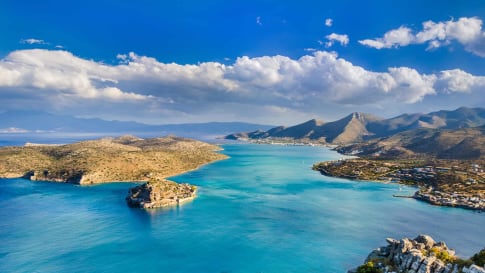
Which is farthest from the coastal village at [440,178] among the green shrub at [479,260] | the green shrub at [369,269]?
the green shrub at [369,269]

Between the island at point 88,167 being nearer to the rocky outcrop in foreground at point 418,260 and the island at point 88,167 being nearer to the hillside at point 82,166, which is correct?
the hillside at point 82,166

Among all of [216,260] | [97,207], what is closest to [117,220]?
[97,207]

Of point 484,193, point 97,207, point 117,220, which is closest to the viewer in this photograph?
point 117,220

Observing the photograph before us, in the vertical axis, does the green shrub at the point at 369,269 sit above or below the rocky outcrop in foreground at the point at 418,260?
below

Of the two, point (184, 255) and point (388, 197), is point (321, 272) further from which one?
point (388, 197)

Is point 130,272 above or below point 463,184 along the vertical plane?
below

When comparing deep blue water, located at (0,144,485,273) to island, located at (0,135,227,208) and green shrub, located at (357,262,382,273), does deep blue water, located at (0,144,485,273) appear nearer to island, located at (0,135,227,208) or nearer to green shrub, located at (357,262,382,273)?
island, located at (0,135,227,208)
